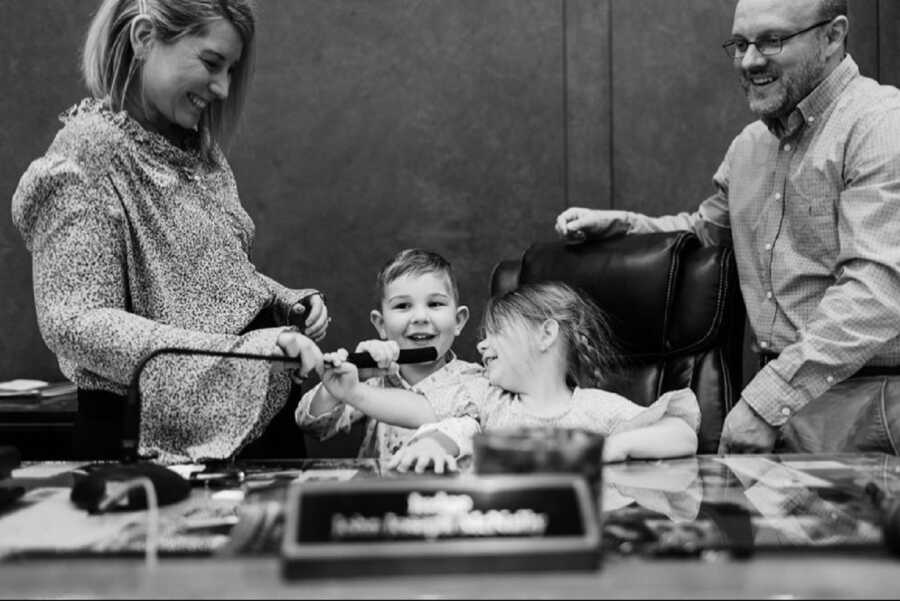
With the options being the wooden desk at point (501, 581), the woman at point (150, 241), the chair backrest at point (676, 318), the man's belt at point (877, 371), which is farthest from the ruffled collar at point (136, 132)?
the man's belt at point (877, 371)

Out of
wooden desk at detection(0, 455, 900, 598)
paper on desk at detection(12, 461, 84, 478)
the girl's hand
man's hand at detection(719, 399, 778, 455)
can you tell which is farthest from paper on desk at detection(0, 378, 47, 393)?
wooden desk at detection(0, 455, 900, 598)

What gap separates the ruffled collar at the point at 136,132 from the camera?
1.68 metres

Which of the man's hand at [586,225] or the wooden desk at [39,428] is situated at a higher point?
the man's hand at [586,225]

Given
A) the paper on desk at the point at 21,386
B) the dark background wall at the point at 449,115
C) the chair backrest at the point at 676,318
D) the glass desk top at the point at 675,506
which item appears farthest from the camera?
the dark background wall at the point at 449,115

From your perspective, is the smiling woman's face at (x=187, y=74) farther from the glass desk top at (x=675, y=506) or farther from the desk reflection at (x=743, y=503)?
the desk reflection at (x=743, y=503)

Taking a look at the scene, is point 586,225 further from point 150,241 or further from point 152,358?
point 152,358

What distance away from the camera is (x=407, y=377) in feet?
7.14

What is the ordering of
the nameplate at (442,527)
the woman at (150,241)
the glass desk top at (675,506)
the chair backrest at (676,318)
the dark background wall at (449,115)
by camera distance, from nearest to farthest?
the nameplate at (442,527), the glass desk top at (675,506), the woman at (150,241), the chair backrest at (676,318), the dark background wall at (449,115)

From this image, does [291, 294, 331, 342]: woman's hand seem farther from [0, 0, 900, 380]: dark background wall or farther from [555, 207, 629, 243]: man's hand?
[0, 0, 900, 380]: dark background wall

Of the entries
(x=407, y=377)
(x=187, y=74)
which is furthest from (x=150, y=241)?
(x=407, y=377)

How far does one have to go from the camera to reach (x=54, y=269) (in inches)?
59.7

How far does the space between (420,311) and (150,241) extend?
2.25ft

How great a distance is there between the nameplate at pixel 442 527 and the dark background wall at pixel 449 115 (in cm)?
220

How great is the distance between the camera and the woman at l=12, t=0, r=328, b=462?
5.00 feet
